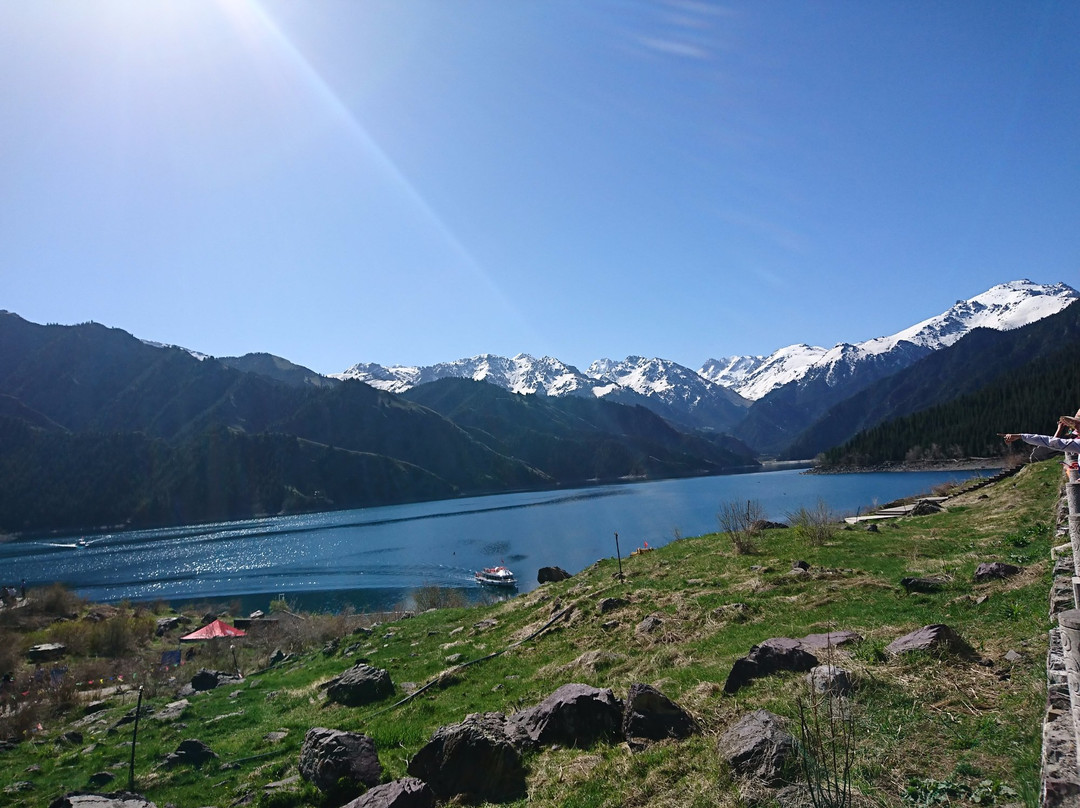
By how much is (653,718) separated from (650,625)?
785 cm

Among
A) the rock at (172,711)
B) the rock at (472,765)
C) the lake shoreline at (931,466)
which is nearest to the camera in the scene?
the rock at (472,765)

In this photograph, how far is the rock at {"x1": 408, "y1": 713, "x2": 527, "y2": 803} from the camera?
9203 mm

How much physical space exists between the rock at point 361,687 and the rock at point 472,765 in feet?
30.6

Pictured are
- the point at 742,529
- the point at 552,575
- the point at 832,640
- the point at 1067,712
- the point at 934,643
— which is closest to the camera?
the point at 1067,712

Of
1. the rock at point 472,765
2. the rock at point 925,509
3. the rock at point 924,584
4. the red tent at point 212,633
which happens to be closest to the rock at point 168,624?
the red tent at point 212,633

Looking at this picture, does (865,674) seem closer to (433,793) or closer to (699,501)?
(433,793)

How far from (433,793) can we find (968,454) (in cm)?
18444

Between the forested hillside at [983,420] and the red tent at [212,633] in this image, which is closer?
the red tent at [212,633]

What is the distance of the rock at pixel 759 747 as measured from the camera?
7211 millimetres

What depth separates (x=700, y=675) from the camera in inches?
483

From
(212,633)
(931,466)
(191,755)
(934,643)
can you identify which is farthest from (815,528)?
(931,466)

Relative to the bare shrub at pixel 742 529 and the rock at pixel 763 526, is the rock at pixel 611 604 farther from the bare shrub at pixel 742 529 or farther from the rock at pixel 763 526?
the rock at pixel 763 526

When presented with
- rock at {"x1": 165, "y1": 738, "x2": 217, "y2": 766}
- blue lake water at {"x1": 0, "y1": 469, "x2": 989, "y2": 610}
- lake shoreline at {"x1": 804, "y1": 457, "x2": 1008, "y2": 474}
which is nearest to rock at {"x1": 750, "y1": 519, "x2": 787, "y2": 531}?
blue lake water at {"x1": 0, "y1": 469, "x2": 989, "y2": 610}

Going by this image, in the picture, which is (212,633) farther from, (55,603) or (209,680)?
(55,603)
